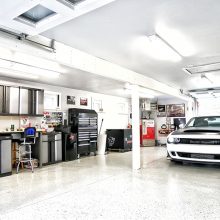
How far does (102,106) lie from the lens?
1009cm

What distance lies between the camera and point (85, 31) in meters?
3.50

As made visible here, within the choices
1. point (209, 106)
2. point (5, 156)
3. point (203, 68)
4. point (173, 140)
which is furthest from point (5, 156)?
point (209, 106)

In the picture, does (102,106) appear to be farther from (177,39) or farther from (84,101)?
(177,39)

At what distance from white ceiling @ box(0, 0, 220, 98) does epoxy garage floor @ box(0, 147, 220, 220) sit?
2.49 meters

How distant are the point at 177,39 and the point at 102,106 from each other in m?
6.52

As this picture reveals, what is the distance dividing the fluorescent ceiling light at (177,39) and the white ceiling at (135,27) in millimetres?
62

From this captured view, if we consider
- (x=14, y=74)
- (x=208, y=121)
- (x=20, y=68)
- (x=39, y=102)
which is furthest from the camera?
(x=39, y=102)

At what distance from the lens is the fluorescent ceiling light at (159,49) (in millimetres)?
3743

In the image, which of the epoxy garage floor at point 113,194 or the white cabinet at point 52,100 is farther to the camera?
the white cabinet at point 52,100

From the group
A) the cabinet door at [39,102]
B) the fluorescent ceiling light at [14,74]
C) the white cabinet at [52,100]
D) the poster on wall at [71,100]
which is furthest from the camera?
the poster on wall at [71,100]

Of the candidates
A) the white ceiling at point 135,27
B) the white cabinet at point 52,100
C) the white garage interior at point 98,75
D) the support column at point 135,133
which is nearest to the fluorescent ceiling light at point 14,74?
the white garage interior at point 98,75

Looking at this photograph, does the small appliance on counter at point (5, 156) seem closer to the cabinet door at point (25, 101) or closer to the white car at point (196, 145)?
the cabinet door at point (25, 101)


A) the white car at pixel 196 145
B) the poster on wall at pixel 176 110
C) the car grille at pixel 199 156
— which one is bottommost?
the car grille at pixel 199 156

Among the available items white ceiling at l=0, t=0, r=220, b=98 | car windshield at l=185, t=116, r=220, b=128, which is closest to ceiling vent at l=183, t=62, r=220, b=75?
white ceiling at l=0, t=0, r=220, b=98
